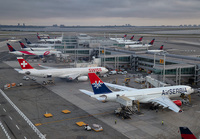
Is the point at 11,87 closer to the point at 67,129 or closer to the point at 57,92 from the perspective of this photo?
the point at 57,92

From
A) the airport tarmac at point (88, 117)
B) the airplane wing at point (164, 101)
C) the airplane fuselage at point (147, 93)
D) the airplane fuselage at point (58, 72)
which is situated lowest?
the airport tarmac at point (88, 117)

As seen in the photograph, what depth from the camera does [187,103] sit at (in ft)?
162

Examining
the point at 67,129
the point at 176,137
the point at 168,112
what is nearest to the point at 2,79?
the point at 67,129

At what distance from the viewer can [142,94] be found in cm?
4509

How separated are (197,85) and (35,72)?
159 feet

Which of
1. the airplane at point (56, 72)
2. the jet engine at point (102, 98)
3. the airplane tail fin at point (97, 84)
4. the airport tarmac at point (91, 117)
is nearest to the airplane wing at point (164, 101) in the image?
the airport tarmac at point (91, 117)

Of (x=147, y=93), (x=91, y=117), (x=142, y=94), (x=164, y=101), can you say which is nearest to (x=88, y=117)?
(x=91, y=117)

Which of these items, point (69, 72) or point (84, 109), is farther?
point (69, 72)

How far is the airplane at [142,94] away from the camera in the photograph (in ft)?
137

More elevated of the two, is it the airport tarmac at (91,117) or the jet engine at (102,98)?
the jet engine at (102,98)

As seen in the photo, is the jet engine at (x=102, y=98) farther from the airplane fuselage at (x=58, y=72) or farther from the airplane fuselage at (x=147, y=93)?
the airplane fuselage at (x=58, y=72)

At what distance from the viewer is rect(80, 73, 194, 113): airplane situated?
41844 mm

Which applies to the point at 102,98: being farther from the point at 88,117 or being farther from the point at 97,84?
the point at 88,117

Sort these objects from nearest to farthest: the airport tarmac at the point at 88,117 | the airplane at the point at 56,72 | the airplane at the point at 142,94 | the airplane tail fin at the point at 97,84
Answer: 1. the airport tarmac at the point at 88,117
2. the airplane at the point at 142,94
3. the airplane tail fin at the point at 97,84
4. the airplane at the point at 56,72
